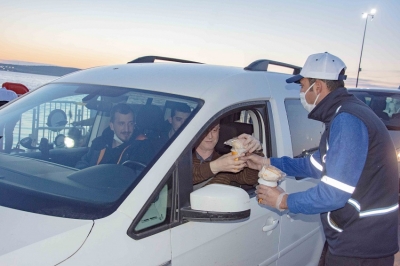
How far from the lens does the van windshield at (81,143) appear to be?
207 centimetres

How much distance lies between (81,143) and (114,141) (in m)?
0.39

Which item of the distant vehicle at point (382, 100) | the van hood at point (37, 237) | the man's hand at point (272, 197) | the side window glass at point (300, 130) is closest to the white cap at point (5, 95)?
the side window glass at point (300, 130)

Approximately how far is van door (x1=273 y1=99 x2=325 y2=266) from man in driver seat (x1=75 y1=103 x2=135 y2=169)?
1198 mm

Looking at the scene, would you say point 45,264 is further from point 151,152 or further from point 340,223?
point 340,223

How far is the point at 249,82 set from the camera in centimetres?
292

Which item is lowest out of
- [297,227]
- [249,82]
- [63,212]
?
[297,227]

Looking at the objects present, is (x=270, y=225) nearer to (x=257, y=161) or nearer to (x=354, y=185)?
(x=257, y=161)

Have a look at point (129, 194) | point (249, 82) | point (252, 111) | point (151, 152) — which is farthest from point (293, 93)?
point (129, 194)

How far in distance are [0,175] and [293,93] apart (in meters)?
2.33

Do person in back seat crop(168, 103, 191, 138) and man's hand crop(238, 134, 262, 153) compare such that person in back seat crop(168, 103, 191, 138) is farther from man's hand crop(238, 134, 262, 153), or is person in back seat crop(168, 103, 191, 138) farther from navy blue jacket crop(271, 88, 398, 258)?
navy blue jacket crop(271, 88, 398, 258)

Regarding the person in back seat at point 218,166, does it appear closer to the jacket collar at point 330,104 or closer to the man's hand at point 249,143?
the man's hand at point 249,143

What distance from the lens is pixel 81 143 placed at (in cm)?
289

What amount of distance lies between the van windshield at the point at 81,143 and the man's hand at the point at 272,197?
0.64 metres

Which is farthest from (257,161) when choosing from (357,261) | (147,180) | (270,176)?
(147,180)
